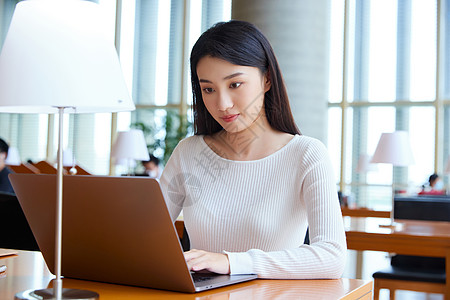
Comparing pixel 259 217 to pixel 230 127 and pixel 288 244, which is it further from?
pixel 230 127

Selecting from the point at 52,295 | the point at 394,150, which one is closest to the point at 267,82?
the point at 52,295

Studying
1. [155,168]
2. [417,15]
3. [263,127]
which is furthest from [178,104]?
[263,127]

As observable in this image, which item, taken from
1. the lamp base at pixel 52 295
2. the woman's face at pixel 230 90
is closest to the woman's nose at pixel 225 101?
the woman's face at pixel 230 90

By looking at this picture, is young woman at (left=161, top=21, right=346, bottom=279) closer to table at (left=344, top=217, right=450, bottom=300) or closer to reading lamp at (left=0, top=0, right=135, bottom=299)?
reading lamp at (left=0, top=0, right=135, bottom=299)

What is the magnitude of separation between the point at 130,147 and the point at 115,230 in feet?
19.0

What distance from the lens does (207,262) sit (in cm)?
120

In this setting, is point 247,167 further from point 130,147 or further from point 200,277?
point 130,147

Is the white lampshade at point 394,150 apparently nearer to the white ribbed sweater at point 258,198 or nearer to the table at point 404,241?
the table at point 404,241

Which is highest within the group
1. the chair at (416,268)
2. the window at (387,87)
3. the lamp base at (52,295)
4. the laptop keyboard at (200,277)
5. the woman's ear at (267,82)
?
the window at (387,87)

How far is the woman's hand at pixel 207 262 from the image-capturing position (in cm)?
119

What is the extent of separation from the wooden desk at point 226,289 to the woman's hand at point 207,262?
67mm

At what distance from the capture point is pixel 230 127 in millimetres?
1622

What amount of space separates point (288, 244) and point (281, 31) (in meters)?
4.64

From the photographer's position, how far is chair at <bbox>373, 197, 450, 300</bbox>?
3.20 m
